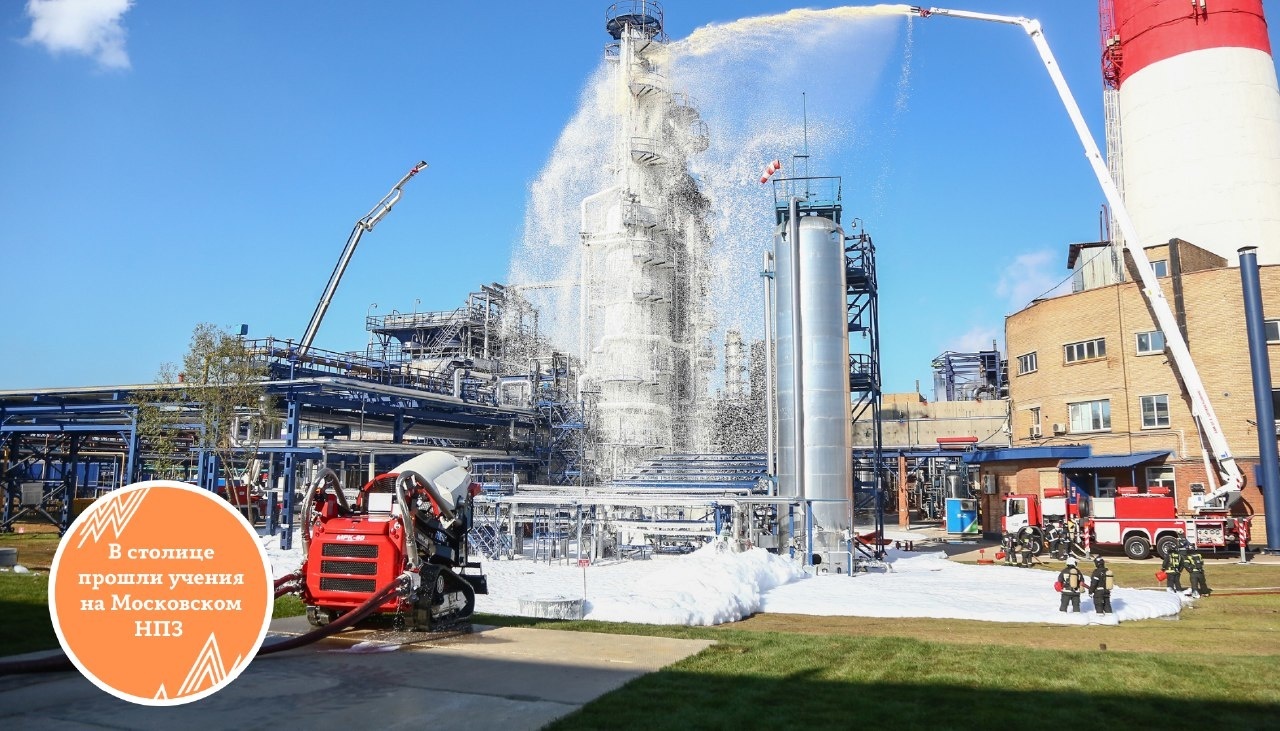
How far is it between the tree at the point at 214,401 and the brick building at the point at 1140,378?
117 feet

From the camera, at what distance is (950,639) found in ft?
46.4

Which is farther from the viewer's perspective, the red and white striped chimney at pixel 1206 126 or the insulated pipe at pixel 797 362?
the red and white striped chimney at pixel 1206 126

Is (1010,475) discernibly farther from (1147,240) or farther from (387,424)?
(387,424)

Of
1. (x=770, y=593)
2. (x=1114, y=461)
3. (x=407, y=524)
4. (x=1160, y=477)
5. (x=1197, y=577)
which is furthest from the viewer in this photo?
(x=1160, y=477)

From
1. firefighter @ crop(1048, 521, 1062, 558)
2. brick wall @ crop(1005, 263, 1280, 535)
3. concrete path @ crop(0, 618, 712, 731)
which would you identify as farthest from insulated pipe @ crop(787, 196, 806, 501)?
brick wall @ crop(1005, 263, 1280, 535)

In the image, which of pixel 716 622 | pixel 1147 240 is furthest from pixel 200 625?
pixel 1147 240

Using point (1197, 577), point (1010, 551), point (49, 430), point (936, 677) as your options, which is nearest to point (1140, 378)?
point (1010, 551)

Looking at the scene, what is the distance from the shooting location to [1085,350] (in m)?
43.1

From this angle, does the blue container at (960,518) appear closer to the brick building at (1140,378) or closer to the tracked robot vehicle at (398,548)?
the brick building at (1140,378)

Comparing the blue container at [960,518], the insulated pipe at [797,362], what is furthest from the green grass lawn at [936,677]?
the blue container at [960,518]

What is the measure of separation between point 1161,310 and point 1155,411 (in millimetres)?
5245

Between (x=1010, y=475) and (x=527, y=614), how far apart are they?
35.8 m

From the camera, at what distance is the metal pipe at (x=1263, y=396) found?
3444 centimetres

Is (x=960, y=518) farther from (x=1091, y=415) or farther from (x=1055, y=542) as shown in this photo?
(x=1055, y=542)
